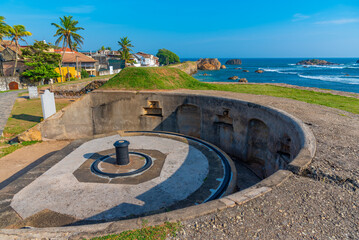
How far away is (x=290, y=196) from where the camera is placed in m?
4.59

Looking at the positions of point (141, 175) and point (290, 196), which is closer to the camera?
point (290, 196)

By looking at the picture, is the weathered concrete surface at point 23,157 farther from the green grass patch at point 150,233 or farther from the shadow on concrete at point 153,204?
the green grass patch at point 150,233

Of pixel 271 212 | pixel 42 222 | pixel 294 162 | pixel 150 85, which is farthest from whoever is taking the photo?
pixel 150 85

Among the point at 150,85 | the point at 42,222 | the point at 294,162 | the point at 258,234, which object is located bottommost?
the point at 42,222

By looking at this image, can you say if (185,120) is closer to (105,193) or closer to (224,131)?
(224,131)

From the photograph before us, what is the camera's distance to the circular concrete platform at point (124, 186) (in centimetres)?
673

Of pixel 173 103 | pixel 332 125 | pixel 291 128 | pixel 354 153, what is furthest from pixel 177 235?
pixel 173 103

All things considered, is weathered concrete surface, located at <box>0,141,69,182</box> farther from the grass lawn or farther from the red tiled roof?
the red tiled roof

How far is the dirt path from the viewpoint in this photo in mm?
3688

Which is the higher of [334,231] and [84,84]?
[84,84]

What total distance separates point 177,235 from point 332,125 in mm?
8158

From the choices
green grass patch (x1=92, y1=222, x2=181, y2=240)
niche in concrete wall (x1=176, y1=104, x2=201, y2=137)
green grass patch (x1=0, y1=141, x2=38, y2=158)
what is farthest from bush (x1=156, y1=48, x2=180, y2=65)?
green grass patch (x1=92, y1=222, x2=181, y2=240)

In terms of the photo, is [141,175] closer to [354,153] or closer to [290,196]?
[290,196]

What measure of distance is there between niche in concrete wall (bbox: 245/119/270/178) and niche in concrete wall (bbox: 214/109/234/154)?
1486mm
